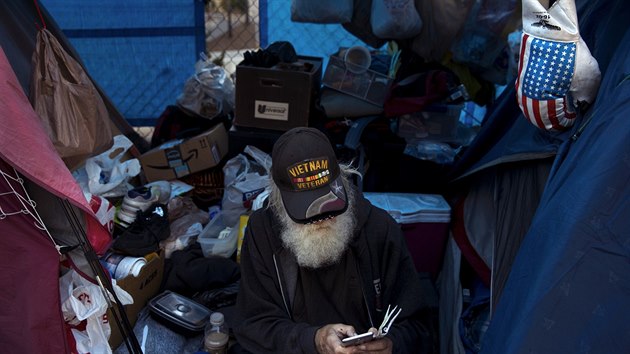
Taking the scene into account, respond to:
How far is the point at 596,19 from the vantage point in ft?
7.26

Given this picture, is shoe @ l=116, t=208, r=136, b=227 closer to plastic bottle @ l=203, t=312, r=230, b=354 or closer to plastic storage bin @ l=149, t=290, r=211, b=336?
plastic storage bin @ l=149, t=290, r=211, b=336

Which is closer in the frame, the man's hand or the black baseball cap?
the man's hand

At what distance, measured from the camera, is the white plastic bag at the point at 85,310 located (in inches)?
92.7

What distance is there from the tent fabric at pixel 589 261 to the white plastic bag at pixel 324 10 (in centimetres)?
221

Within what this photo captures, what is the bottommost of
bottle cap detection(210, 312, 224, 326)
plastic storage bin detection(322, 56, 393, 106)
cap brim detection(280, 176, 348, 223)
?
bottle cap detection(210, 312, 224, 326)

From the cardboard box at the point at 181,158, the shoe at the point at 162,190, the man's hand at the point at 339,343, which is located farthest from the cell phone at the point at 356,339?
the cardboard box at the point at 181,158

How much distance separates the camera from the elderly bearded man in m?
1.99

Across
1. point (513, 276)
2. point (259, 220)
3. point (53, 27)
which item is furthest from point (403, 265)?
point (53, 27)

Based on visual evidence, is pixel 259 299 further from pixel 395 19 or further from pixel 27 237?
pixel 395 19

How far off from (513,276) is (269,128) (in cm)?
239

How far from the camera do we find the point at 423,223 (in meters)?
3.21

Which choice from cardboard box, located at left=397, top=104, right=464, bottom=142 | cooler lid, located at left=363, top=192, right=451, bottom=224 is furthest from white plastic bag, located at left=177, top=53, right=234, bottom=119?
cooler lid, located at left=363, top=192, right=451, bottom=224

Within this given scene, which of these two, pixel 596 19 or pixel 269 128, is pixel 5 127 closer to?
pixel 269 128

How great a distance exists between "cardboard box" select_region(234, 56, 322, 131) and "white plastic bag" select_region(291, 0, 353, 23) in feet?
1.24
